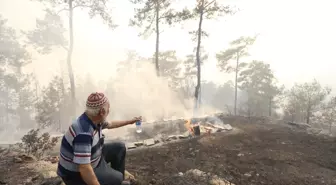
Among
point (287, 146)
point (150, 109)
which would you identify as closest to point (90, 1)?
point (150, 109)

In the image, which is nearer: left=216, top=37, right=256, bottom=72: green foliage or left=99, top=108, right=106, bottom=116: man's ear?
left=99, top=108, right=106, bottom=116: man's ear

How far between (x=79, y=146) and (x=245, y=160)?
5.96 m

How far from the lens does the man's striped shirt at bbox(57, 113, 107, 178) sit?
2.23m

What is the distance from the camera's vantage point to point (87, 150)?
2248 mm

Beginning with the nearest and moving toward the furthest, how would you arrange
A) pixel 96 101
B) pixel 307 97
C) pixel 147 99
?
pixel 96 101, pixel 147 99, pixel 307 97

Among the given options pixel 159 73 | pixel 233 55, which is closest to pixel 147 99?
pixel 159 73

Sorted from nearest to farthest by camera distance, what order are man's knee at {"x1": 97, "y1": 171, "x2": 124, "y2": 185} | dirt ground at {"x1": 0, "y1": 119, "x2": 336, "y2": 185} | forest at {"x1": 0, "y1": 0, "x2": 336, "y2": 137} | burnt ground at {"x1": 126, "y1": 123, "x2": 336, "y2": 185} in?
man's knee at {"x1": 97, "y1": 171, "x2": 124, "y2": 185} → dirt ground at {"x1": 0, "y1": 119, "x2": 336, "y2": 185} → burnt ground at {"x1": 126, "y1": 123, "x2": 336, "y2": 185} → forest at {"x1": 0, "y1": 0, "x2": 336, "y2": 137}

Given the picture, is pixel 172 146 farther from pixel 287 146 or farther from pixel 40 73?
pixel 40 73

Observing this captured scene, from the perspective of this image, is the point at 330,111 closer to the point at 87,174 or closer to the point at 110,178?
the point at 110,178

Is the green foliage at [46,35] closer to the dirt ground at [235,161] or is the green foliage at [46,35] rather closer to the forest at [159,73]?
the forest at [159,73]

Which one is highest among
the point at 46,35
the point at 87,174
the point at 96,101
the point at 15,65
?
the point at 46,35

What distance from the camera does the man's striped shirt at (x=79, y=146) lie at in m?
2.23

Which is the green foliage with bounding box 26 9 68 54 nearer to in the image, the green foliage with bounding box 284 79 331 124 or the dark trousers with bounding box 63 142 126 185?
the dark trousers with bounding box 63 142 126 185

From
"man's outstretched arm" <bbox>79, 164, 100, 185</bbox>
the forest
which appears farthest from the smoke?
"man's outstretched arm" <bbox>79, 164, 100, 185</bbox>
